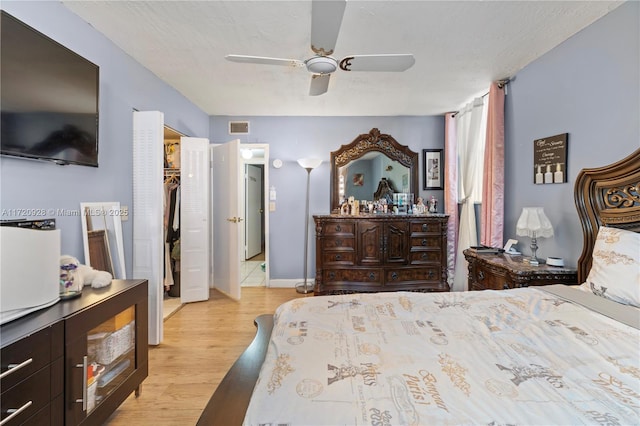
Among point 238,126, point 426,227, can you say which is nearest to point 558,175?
point 426,227

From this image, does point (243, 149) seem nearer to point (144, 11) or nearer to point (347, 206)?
point (347, 206)

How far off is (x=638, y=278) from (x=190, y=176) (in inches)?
155

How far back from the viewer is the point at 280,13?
6.38ft

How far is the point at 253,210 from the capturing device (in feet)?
23.0

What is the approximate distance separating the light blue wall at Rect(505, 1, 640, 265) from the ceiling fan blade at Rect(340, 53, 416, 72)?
1281 mm

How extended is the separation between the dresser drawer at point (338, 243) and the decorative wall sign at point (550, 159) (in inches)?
80.4

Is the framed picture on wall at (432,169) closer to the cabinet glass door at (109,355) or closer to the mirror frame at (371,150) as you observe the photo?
the mirror frame at (371,150)

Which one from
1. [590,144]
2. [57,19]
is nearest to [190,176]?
[57,19]

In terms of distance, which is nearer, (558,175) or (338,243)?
(558,175)

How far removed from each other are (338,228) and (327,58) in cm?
225

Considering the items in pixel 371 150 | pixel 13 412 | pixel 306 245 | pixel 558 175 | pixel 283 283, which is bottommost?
pixel 283 283

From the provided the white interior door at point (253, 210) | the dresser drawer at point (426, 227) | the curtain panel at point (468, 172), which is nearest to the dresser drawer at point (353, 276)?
the dresser drawer at point (426, 227)

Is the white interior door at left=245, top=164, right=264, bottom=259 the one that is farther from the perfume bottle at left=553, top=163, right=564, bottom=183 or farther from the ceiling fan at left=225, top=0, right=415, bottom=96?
the perfume bottle at left=553, top=163, right=564, bottom=183

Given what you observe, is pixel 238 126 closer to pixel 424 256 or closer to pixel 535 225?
pixel 424 256
